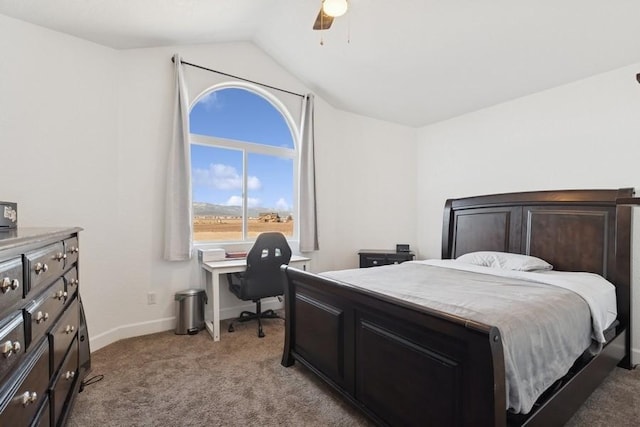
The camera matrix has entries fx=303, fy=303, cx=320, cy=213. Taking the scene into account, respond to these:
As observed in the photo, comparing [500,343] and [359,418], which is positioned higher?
[500,343]

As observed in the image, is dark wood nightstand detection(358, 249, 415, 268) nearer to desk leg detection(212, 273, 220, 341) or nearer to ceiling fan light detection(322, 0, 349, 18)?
desk leg detection(212, 273, 220, 341)

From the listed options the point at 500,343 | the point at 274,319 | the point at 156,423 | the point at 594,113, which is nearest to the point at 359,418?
the point at 500,343

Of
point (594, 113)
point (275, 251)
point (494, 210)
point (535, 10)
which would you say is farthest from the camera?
point (494, 210)

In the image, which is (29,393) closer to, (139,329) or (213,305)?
(213,305)

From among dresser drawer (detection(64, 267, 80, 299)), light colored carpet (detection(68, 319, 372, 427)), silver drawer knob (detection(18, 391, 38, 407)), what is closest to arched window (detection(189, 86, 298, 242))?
light colored carpet (detection(68, 319, 372, 427))

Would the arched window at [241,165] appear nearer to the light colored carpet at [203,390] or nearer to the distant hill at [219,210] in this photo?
the distant hill at [219,210]

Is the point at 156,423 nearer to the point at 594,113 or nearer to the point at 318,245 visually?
the point at 318,245

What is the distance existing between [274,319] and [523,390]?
8.79 ft

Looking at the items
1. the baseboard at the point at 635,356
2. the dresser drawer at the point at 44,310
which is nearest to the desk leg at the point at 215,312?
the dresser drawer at the point at 44,310

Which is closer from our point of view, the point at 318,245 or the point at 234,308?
the point at 234,308

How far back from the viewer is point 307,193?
383cm

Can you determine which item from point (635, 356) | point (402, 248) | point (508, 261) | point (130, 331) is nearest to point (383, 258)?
point (402, 248)

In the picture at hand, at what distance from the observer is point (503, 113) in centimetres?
351

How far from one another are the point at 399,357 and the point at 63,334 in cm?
170
